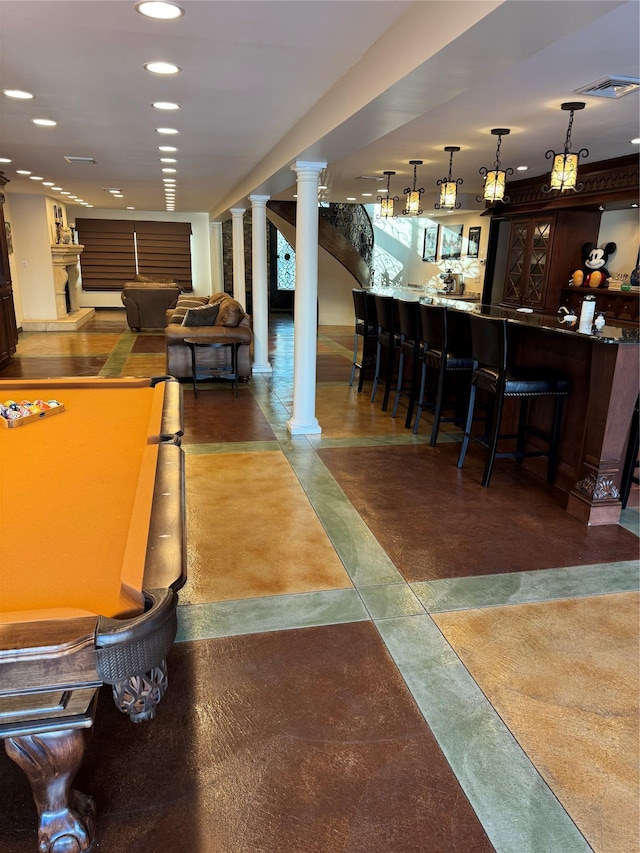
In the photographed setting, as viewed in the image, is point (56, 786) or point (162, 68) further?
point (162, 68)

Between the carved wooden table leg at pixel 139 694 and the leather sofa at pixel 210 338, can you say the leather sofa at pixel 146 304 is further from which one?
the carved wooden table leg at pixel 139 694

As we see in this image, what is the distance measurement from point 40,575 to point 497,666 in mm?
1789

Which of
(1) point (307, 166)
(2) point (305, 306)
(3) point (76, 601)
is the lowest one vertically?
(3) point (76, 601)

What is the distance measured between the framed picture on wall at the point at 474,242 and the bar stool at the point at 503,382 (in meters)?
6.27

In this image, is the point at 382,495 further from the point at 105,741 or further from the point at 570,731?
the point at 105,741

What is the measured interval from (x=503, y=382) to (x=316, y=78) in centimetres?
224

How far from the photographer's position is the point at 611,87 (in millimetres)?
3641

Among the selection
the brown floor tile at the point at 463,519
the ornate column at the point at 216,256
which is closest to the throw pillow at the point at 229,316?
the brown floor tile at the point at 463,519

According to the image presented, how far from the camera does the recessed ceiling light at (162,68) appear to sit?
10.1 ft

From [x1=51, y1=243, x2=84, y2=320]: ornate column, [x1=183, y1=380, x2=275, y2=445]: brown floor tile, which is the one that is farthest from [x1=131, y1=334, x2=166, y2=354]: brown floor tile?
[x1=183, y1=380, x2=275, y2=445]: brown floor tile

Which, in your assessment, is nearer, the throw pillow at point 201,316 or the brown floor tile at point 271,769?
the brown floor tile at point 271,769

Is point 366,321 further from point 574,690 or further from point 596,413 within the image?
point 574,690

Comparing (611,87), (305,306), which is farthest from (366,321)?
(611,87)

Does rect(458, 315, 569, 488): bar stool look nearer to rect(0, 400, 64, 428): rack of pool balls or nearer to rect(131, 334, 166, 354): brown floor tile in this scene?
rect(0, 400, 64, 428): rack of pool balls
